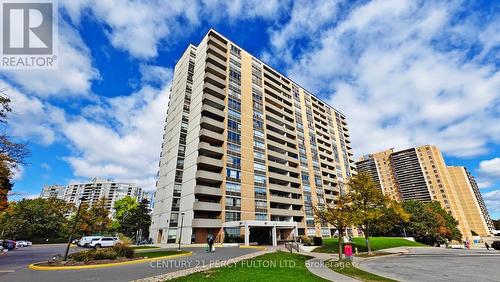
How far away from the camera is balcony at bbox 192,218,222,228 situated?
132 ft

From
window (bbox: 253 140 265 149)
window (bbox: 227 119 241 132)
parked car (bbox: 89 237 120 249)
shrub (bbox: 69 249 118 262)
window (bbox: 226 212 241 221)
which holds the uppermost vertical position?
window (bbox: 227 119 241 132)

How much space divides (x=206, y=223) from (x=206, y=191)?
5421 millimetres

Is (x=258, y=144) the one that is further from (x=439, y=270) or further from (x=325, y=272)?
(x=439, y=270)

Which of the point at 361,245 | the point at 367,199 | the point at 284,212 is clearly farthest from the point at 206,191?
the point at 361,245

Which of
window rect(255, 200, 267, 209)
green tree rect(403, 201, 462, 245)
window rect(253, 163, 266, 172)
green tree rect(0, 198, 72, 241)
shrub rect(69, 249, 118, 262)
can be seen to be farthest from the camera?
green tree rect(403, 201, 462, 245)

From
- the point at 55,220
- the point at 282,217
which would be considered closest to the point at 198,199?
the point at 282,217

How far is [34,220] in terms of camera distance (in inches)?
2515

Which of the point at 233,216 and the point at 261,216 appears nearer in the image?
the point at 233,216

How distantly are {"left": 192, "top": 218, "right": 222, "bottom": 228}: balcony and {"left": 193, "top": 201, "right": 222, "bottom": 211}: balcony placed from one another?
1750mm

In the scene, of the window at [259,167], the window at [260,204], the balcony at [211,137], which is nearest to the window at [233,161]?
the balcony at [211,137]

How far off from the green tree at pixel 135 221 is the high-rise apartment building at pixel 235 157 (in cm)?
1888

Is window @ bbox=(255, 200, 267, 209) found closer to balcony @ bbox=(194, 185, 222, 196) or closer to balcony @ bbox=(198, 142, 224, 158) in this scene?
balcony @ bbox=(194, 185, 222, 196)

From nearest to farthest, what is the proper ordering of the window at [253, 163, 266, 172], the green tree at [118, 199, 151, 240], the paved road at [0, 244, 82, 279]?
the paved road at [0, 244, 82, 279] → the window at [253, 163, 266, 172] → the green tree at [118, 199, 151, 240]

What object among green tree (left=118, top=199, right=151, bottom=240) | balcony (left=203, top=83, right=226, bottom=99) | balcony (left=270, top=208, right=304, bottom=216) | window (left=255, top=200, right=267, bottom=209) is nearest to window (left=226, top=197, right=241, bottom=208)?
window (left=255, top=200, right=267, bottom=209)
